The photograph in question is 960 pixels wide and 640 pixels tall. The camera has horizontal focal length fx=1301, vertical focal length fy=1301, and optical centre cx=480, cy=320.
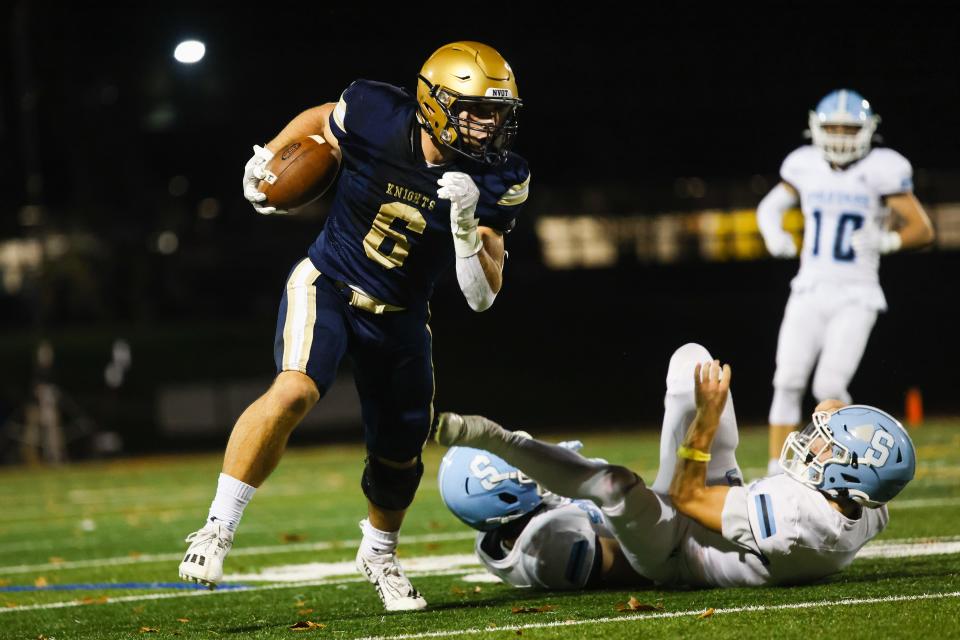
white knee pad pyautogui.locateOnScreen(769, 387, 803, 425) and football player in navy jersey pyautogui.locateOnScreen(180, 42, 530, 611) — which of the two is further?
white knee pad pyautogui.locateOnScreen(769, 387, 803, 425)

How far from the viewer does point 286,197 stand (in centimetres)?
368

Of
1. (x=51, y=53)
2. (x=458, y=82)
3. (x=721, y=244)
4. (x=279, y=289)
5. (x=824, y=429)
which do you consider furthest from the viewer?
(x=721, y=244)

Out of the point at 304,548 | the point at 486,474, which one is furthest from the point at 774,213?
the point at 486,474

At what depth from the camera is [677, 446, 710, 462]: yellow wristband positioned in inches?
136

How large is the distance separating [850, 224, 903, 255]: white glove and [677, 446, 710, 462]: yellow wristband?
350 cm

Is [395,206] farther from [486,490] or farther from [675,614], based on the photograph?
[675,614]

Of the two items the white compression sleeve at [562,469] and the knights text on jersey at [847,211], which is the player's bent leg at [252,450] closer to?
the white compression sleeve at [562,469]

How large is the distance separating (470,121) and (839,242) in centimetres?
358

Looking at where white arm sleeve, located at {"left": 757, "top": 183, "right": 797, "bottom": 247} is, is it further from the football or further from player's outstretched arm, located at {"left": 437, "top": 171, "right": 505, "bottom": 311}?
the football

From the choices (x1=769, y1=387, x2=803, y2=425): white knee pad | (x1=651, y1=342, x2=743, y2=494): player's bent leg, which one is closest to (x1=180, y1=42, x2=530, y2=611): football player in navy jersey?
(x1=651, y1=342, x2=743, y2=494): player's bent leg

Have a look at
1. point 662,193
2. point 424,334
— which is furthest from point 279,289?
point 424,334

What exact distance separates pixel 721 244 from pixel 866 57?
125 inches

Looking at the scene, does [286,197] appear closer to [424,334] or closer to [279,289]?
[424,334]

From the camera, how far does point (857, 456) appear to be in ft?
10.7
